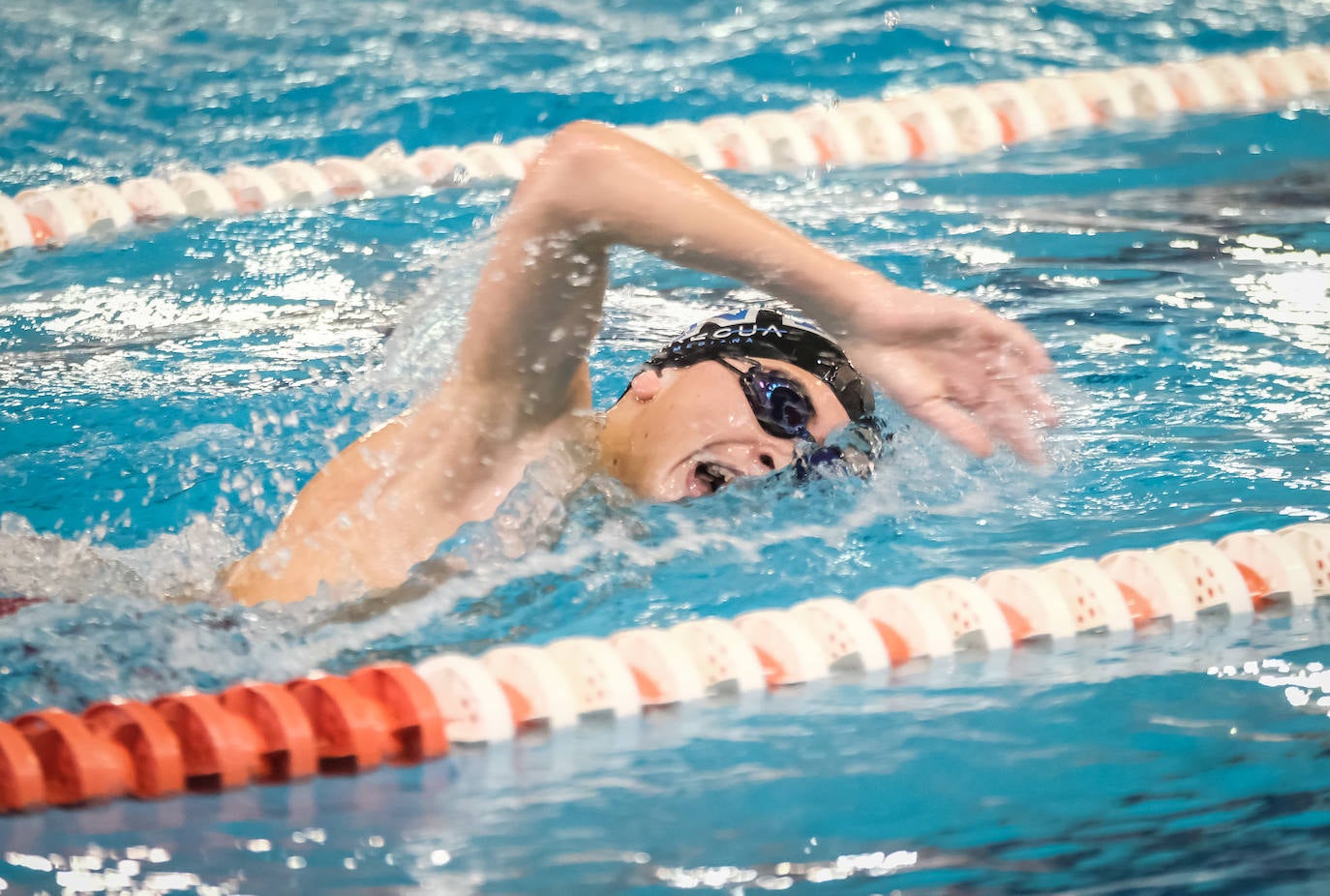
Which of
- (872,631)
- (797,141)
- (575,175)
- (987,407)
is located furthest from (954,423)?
(797,141)

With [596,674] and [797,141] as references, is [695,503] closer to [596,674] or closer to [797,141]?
[596,674]

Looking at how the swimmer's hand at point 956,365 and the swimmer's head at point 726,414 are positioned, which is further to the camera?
the swimmer's head at point 726,414

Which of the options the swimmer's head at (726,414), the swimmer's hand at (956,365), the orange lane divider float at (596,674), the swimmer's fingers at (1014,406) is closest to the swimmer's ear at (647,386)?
the swimmer's head at (726,414)

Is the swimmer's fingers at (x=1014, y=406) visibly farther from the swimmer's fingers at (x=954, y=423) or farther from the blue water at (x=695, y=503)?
the blue water at (x=695, y=503)

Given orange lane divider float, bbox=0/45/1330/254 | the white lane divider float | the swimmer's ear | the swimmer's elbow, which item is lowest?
the white lane divider float

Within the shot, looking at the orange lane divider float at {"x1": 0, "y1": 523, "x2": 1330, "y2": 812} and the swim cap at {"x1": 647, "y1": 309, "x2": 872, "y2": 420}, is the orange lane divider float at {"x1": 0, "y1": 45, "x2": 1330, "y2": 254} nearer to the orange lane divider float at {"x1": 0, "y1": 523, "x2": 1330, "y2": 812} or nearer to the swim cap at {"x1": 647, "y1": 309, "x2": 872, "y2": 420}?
the swim cap at {"x1": 647, "y1": 309, "x2": 872, "y2": 420}

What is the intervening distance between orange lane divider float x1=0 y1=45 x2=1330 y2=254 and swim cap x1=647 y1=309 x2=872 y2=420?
8.57 feet

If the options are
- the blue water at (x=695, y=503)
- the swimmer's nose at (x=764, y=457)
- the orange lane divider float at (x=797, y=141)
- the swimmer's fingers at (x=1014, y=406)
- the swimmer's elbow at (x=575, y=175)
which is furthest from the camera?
the orange lane divider float at (x=797, y=141)

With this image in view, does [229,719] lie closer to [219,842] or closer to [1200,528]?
[219,842]

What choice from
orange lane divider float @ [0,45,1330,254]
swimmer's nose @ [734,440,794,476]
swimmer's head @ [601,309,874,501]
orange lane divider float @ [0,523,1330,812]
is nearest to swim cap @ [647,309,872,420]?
swimmer's head @ [601,309,874,501]

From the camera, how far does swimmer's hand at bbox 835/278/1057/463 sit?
1.91 meters

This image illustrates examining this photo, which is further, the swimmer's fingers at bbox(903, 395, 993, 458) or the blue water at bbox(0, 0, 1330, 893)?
the swimmer's fingers at bbox(903, 395, 993, 458)

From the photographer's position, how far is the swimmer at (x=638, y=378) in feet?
6.44

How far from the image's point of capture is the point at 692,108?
597cm
